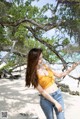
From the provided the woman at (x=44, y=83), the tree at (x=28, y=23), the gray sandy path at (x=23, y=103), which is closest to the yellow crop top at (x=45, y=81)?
the woman at (x=44, y=83)

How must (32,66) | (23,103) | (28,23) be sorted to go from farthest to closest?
1. (23,103)
2. (28,23)
3. (32,66)

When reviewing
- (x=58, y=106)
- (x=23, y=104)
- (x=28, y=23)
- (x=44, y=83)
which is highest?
(x=28, y=23)

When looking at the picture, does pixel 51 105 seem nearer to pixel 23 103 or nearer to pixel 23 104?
pixel 23 104

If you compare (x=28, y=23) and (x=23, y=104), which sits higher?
(x=28, y=23)

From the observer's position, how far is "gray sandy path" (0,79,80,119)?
10.1m

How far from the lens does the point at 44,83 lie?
3.71 m

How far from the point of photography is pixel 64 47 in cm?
974

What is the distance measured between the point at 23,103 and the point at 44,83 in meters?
7.86

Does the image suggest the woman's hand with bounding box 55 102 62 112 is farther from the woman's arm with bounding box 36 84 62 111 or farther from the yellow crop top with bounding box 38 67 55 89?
the yellow crop top with bounding box 38 67 55 89

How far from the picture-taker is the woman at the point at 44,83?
368 centimetres

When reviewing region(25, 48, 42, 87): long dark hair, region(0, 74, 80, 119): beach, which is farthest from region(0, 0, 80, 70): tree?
region(25, 48, 42, 87): long dark hair

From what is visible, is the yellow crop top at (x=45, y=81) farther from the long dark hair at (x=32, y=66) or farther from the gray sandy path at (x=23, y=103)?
the gray sandy path at (x=23, y=103)

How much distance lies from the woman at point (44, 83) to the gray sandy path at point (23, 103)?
19.6ft

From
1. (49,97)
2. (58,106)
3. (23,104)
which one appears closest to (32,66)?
(49,97)
